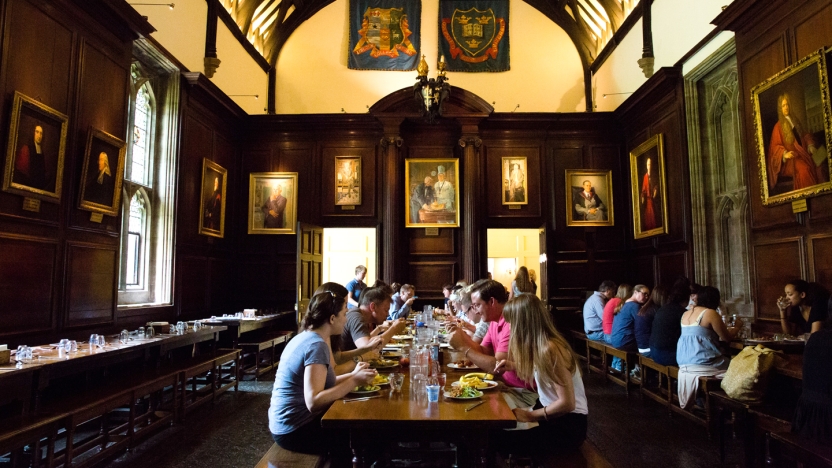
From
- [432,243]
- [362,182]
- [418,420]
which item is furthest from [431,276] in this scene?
[418,420]

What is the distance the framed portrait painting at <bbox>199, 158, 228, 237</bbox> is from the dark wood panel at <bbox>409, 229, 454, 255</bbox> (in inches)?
155

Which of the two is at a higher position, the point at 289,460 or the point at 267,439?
the point at 289,460

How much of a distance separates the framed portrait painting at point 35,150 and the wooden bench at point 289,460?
13.4 feet

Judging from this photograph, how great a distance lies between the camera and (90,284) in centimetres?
623

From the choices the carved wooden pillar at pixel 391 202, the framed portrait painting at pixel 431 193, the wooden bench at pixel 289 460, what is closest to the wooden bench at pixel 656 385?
the wooden bench at pixel 289 460

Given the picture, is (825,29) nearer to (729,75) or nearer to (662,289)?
(729,75)

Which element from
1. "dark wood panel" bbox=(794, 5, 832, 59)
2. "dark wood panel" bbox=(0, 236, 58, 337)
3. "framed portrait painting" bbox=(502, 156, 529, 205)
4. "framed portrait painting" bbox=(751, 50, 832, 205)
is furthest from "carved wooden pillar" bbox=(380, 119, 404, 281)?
"dark wood panel" bbox=(794, 5, 832, 59)

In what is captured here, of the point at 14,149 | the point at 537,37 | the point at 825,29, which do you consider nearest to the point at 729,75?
the point at 825,29

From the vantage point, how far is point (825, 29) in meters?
5.42

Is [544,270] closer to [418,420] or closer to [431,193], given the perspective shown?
[431,193]

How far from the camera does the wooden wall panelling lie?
11.2m

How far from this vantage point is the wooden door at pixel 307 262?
982 centimetres

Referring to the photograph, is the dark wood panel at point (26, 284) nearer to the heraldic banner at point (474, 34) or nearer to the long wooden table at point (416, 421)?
the long wooden table at point (416, 421)

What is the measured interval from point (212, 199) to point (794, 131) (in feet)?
29.8
